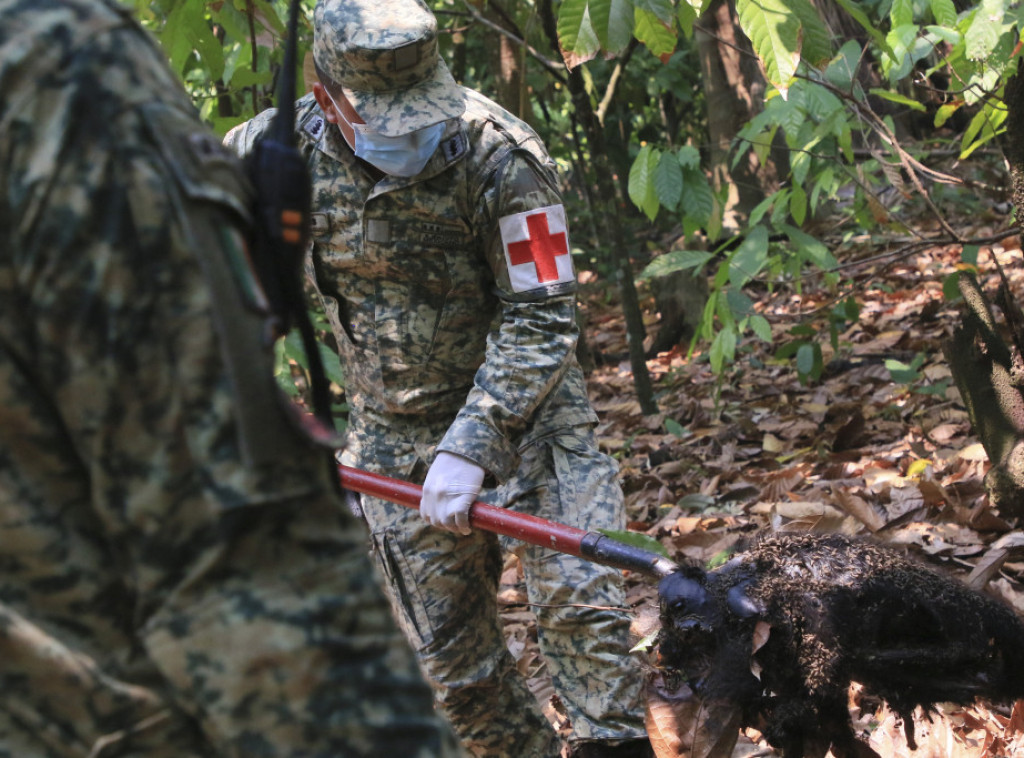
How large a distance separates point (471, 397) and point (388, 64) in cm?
81

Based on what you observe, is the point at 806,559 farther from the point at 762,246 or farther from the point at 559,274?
the point at 762,246

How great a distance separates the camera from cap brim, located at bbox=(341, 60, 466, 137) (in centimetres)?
236

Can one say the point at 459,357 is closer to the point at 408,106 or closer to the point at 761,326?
the point at 408,106

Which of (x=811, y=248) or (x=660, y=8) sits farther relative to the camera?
(x=811, y=248)

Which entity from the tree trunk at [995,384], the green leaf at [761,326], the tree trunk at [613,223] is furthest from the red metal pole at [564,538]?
the tree trunk at [613,223]

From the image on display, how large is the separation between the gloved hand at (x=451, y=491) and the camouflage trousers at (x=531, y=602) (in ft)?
0.92

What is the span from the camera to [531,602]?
251 cm

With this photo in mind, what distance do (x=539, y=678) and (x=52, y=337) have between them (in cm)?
282

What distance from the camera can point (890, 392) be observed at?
4723 mm

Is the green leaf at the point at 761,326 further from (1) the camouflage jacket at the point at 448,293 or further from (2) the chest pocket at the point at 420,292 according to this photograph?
(2) the chest pocket at the point at 420,292

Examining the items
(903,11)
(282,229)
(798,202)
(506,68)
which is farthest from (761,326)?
(282,229)

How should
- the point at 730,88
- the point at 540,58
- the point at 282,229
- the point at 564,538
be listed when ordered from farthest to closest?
the point at 730,88
the point at 540,58
the point at 564,538
the point at 282,229

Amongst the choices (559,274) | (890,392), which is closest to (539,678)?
(559,274)

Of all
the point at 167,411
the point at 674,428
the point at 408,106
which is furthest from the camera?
the point at 674,428
